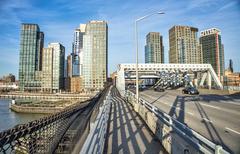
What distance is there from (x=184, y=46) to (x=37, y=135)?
156775 millimetres

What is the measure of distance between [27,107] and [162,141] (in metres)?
103

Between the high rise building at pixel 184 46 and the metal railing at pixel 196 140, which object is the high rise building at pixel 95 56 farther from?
the metal railing at pixel 196 140

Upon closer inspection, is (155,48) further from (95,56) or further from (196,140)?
(196,140)

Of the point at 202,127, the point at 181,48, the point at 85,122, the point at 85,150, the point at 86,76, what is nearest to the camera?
the point at 85,150

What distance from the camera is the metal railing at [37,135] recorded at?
7.74 metres

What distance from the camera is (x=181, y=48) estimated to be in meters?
157

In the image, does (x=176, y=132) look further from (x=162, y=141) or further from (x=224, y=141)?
(x=224, y=141)

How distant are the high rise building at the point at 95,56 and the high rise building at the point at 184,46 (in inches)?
2582

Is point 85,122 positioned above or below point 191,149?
below

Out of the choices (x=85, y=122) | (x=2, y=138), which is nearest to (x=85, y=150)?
(x=2, y=138)

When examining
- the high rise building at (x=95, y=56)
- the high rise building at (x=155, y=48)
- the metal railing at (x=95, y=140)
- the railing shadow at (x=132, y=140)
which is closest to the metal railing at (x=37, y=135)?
the metal railing at (x=95, y=140)

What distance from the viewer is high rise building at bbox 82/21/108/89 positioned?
640 feet

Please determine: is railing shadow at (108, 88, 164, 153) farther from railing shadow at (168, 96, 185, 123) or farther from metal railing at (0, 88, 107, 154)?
metal railing at (0, 88, 107, 154)

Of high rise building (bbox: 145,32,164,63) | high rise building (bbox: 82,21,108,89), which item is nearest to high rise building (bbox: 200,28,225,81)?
high rise building (bbox: 145,32,164,63)
